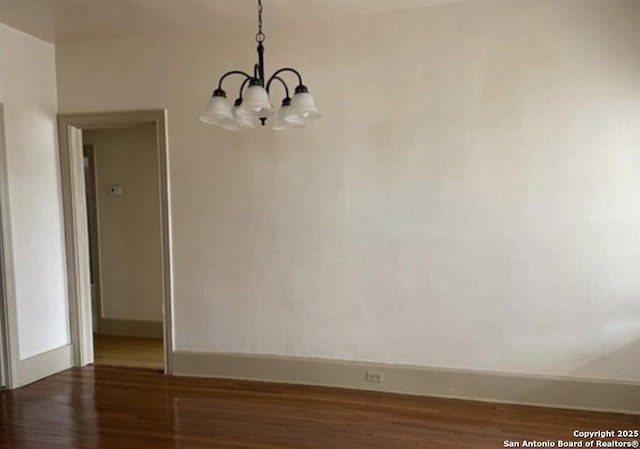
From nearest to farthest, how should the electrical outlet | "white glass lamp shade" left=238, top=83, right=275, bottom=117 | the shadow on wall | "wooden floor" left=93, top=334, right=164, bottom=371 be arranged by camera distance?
"white glass lamp shade" left=238, top=83, right=275, bottom=117, the shadow on wall, the electrical outlet, "wooden floor" left=93, top=334, right=164, bottom=371

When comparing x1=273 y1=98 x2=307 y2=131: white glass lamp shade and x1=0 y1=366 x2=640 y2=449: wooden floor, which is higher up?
x1=273 y1=98 x2=307 y2=131: white glass lamp shade

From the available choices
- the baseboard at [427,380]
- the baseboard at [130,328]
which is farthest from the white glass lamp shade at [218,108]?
the baseboard at [130,328]

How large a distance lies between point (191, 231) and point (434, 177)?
6.57 feet

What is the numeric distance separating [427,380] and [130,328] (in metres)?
3.45

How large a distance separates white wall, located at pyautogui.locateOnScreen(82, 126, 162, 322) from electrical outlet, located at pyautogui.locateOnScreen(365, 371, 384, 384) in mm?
2693

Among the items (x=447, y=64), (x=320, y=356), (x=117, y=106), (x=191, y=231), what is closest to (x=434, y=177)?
(x=447, y=64)

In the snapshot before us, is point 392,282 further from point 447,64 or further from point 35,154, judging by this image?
point 35,154

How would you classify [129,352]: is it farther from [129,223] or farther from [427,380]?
[427,380]

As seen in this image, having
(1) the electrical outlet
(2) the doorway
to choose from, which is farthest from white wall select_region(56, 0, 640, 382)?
(2) the doorway

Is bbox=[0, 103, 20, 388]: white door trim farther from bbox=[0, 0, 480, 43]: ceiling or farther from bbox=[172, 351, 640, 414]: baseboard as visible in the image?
bbox=[172, 351, 640, 414]: baseboard

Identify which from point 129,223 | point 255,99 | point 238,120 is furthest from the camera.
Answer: point 129,223

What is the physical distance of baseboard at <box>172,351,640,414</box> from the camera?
3.18 meters

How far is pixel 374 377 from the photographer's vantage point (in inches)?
140

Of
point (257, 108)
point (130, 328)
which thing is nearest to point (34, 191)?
point (130, 328)
